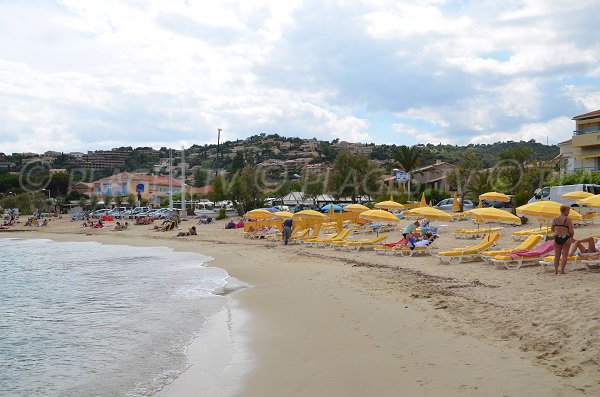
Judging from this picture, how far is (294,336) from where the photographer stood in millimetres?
8047

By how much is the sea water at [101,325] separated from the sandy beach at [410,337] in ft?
2.02

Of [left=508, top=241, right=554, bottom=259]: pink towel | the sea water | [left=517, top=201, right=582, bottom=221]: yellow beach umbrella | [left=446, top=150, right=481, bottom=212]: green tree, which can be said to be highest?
[left=446, top=150, right=481, bottom=212]: green tree

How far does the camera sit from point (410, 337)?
712 cm

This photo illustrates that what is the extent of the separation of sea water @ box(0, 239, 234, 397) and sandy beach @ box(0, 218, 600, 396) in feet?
2.02

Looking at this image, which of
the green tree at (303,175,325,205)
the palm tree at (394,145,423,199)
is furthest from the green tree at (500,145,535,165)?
the green tree at (303,175,325,205)

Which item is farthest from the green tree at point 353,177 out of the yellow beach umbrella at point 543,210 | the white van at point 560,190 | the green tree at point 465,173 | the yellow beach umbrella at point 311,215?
the yellow beach umbrella at point 543,210

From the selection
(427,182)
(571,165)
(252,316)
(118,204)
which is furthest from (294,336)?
(118,204)

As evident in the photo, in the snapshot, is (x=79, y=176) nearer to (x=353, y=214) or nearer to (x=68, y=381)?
(x=353, y=214)

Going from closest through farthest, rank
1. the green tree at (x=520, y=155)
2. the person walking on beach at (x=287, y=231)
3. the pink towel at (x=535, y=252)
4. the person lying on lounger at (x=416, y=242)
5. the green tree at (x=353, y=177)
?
the pink towel at (x=535, y=252) < the person lying on lounger at (x=416, y=242) < the person walking on beach at (x=287, y=231) < the green tree at (x=520, y=155) < the green tree at (x=353, y=177)

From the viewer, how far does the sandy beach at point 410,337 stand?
208 inches

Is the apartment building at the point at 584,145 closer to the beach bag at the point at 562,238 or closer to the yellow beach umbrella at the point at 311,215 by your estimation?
the yellow beach umbrella at the point at 311,215

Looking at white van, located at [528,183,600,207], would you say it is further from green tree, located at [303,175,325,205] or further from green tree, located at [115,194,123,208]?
green tree, located at [115,194,123,208]

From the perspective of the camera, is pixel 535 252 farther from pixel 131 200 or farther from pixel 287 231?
pixel 131 200

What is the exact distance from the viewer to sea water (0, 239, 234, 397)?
21.9 feet
